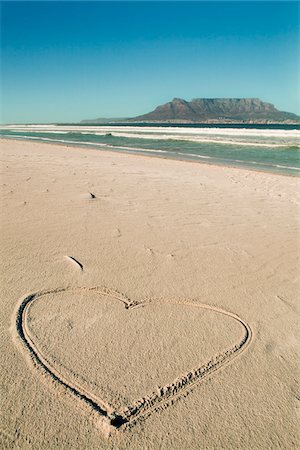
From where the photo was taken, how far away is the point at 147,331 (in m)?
2.51

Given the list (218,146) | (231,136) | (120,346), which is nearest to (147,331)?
(120,346)

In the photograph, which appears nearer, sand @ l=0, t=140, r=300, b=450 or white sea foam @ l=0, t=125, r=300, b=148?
sand @ l=0, t=140, r=300, b=450

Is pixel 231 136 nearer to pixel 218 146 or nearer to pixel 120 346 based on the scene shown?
pixel 218 146

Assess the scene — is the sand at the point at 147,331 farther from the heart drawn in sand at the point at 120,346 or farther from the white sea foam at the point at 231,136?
the white sea foam at the point at 231,136

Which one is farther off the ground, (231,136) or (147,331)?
(147,331)

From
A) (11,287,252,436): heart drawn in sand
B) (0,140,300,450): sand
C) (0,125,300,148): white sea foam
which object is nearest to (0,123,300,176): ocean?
(0,125,300,148): white sea foam

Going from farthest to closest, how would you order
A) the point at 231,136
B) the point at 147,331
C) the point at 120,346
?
the point at 231,136 → the point at 147,331 → the point at 120,346

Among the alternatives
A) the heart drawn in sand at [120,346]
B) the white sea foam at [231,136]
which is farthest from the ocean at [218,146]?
the heart drawn in sand at [120,346]

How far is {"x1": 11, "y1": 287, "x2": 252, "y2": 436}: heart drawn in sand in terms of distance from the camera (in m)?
1.93

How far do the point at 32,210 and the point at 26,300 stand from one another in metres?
2.80

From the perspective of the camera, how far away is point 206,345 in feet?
7.83

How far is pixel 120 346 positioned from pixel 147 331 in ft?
0.88

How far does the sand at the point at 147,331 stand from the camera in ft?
5.84

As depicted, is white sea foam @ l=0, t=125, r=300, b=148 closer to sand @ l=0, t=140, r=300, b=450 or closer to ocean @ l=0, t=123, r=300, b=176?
ocean @ l=0, t=123, r=300, b=176
